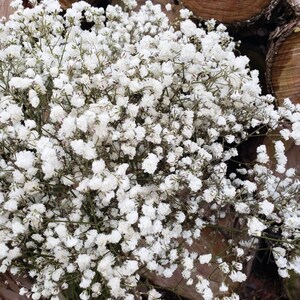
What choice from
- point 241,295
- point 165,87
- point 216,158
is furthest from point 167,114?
point 241,295

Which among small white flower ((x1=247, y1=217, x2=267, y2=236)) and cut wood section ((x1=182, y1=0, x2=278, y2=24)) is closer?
small white flower ((x1=247, y1=217, x2=267, y2=236))

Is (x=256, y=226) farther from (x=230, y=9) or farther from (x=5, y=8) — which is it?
(x=5, y=8)

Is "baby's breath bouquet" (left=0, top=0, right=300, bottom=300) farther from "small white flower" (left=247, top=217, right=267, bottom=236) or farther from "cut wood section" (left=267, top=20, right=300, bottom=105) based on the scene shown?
"cut wood section" (left=267, top=20, right=300, bottom=105)

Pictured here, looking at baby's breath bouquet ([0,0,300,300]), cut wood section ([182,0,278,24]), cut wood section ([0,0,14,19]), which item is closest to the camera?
baby's breath bouquet ([0,0,300,300])

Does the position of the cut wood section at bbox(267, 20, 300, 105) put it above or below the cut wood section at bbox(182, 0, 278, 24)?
below

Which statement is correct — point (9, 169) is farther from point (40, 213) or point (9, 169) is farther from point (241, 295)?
point (241, 295)

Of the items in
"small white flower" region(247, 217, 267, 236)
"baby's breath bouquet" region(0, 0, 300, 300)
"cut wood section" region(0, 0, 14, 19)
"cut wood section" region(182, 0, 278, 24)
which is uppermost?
"cut wood section" region(0, 0, 14, 19)

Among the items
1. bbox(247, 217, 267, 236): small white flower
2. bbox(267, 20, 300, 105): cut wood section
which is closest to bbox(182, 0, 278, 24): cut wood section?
bbox(267, 20, 300, 105): cut wood section

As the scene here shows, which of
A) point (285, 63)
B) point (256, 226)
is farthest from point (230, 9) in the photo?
point (256, 226)
